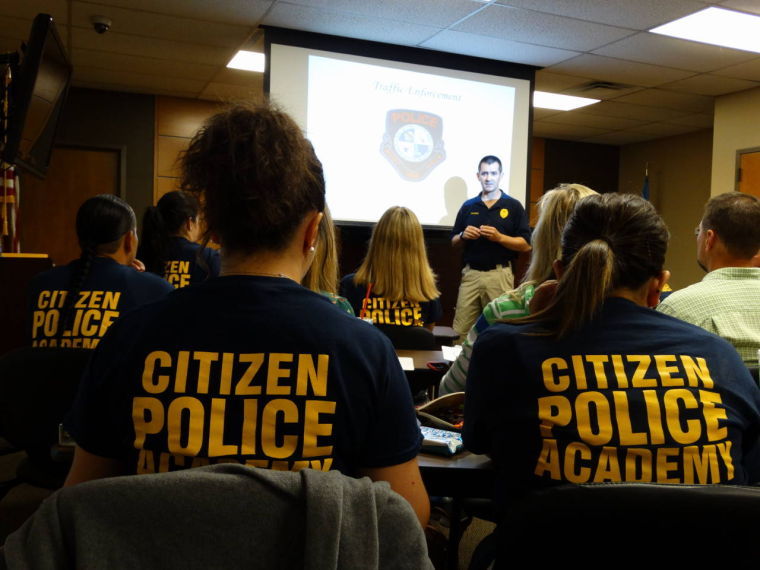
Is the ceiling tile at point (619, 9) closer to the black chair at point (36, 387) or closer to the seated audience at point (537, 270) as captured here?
the seated audience at point (537, 270)

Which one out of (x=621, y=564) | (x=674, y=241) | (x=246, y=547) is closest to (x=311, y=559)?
(x=246, y=547)

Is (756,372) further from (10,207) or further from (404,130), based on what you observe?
(10,207)

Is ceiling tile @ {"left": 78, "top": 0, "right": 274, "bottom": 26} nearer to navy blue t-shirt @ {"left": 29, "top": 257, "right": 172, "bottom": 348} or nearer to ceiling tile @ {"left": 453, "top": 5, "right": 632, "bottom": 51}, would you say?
ceiling tile @ {"left": 453, "top": 5, "right": 632, "bottom": 51}

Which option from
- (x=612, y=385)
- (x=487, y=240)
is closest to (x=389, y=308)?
(x=612, y=385)

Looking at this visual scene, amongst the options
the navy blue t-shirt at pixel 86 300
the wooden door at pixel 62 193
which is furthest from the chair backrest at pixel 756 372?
the wooden door at pixel 62 193

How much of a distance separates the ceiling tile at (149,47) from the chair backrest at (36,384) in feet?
12.9

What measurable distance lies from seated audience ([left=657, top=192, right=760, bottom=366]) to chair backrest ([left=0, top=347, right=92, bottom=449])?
5.91 feet

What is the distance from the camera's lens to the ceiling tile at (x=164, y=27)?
4.54 m

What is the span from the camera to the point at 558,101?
6.70 metres

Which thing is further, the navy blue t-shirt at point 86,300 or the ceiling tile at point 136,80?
the ceiling tile at point 136,80

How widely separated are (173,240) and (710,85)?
498cm

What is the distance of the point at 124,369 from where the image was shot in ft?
2.97

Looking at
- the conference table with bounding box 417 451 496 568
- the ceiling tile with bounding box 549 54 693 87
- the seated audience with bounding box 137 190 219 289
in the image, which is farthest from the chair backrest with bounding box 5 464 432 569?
the ceiling tile with bounding box 549 54 693 87

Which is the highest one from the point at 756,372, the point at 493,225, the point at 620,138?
the point at 620,138
